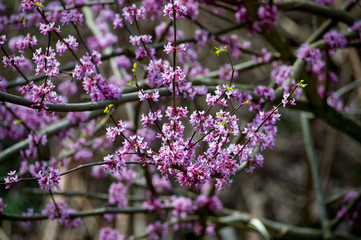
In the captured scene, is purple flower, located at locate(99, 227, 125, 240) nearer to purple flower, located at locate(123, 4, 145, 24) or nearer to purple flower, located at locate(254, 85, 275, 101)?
purple flower, located at locate(254, 85, 275, 101)

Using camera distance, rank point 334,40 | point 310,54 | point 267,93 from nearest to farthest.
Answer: point 267,93
point 310,54
point 334,40

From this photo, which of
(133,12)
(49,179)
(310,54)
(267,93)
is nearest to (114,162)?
(49,179)

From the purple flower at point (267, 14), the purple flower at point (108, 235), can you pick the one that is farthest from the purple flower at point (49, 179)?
the purple flower at point (267, 14)

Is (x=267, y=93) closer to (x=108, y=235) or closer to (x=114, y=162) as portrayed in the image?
(x=114, y=162)

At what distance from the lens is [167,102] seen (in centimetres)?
335

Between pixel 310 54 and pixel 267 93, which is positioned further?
pixel 310 54

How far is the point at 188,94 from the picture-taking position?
95.7 inches

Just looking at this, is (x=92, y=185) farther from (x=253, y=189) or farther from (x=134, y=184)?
(x=253, y=189)

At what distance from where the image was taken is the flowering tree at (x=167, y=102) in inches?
80.0

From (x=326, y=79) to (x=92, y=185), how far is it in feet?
13.6

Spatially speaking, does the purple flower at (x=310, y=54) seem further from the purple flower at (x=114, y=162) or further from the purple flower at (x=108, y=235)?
the purple flower at (x=108, y=235)

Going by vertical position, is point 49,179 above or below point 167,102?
below

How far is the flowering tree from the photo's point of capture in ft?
→ 6.67

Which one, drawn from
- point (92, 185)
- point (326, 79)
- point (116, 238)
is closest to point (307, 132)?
point (326, 79)
